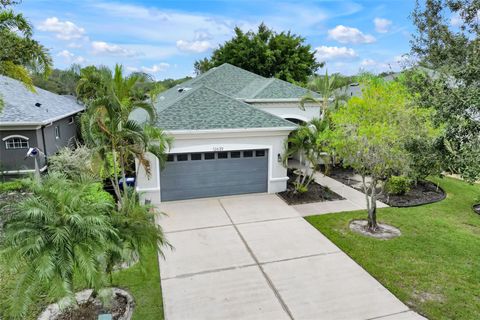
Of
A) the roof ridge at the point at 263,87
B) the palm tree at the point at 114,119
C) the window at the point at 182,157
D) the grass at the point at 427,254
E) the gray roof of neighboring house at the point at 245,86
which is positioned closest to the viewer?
the grass at the point at 427,254

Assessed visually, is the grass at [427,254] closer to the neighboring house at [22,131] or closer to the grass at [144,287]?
the grass at [144,287]

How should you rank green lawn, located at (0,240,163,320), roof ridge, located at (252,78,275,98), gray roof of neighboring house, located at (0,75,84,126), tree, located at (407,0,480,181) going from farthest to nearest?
roof ridge, located at (252,78,275,98) < gray roof of neighboring house, located at (0,75,84,126) < green lawn, located at (0,240,163,320) < tree, located at (407,0,480,181)

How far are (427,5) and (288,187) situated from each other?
29.9 feet

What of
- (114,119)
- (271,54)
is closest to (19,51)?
(114,119)

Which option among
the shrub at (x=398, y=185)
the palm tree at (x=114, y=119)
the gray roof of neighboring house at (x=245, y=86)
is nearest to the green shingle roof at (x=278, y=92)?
the gray roof of neighboring house at (x=245, y=86)

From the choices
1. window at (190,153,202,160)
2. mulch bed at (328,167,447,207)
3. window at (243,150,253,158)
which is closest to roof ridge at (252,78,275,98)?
window at (243,150,253,158)

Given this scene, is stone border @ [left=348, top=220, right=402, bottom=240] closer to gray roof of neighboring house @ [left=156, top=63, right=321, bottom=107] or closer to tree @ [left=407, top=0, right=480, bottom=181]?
tree @ [left=407, top=0, right=480, bottom=181]

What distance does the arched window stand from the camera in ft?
50.0

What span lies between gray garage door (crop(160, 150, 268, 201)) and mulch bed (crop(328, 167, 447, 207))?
488cm

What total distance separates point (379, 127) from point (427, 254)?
12.5 ft

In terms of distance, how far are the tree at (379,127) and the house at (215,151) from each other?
416 centimetres

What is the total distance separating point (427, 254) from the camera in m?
8.87

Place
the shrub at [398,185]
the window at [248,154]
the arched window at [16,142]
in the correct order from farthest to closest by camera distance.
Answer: the arched window at [16,142] < the window at [248,154] < the shrub at [398,185]

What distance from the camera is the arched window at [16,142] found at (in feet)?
50.0
